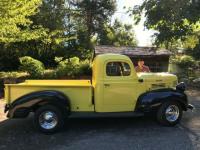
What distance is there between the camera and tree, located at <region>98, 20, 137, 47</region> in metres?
45.4

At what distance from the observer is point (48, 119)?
8555 mm

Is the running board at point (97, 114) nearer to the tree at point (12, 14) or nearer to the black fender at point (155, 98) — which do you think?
the black fender at point (155, 98)

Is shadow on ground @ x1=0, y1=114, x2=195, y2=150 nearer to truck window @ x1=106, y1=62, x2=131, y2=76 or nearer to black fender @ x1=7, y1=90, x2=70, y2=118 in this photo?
black fender @ x1=7, y1=90, x2=70, y2=118

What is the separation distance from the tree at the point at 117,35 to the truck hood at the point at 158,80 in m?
35.0

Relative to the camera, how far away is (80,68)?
1970cm

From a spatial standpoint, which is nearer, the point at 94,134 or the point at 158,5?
the point at 94,134

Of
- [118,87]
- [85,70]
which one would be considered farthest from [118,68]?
[85,70]

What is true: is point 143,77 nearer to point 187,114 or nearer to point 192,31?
point 187,114

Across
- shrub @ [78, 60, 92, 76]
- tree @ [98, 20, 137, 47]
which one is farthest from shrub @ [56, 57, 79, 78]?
tree @ [98, 20, 137, 47]

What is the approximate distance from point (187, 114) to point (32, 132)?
513 centimetres

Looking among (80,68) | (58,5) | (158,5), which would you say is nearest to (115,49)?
(58,5)

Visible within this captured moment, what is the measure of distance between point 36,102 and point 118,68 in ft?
7.94

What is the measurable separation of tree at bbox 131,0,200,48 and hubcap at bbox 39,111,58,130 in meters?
9.54

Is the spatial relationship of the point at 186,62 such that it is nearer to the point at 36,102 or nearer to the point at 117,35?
the point at 117,35
